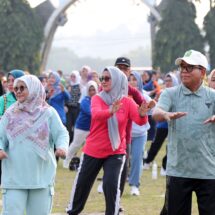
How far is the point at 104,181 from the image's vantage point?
870cm

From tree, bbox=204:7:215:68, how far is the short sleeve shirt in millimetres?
35352

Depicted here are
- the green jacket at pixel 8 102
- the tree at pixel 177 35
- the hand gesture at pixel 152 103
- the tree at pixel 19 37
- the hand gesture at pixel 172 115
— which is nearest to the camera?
the hand gesture at pixel 172 115

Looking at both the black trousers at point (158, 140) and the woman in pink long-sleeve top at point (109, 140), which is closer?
the woman in pink long-sleeve top at point (109, 140)

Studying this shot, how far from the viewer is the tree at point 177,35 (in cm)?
4244

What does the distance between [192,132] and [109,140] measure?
207 centimetres

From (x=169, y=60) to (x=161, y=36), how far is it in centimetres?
160

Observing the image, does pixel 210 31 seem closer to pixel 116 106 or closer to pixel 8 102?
pixel 8 102

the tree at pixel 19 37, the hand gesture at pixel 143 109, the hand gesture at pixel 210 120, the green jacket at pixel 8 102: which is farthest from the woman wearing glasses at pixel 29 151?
the tree at pixel 19 37

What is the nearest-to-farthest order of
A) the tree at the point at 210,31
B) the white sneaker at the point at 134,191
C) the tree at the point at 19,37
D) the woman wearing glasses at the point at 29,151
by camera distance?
the woman wearing glasses at the point at 29,151 < the white sneaker at the point at 134,191 < the tree at the point at 210,31 < the tree at the point at 19,37

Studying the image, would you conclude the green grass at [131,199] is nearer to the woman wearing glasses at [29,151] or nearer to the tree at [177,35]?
the woman wearing glasses at [29,151]

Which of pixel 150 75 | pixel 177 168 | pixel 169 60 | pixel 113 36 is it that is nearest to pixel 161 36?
pixel 169 60

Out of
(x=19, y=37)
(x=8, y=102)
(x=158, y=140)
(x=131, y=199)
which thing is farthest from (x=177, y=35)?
(x=8, y=102)

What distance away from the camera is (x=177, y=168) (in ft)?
22.5

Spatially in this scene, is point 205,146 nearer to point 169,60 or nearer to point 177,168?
point 177,168
